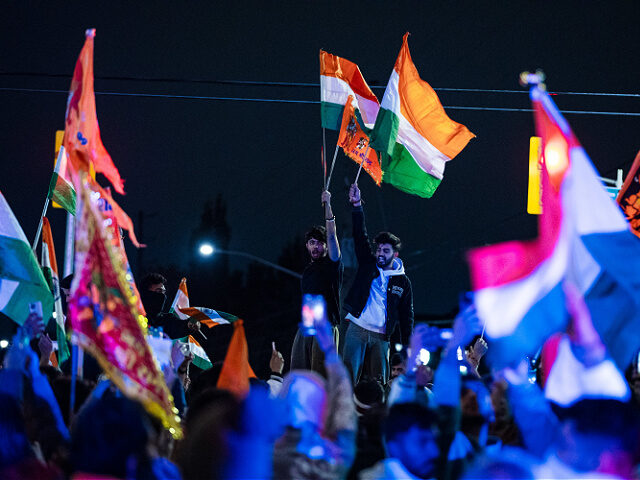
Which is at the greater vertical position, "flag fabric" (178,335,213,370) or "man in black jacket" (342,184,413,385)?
"man in black jacket" (342,184,413,385)

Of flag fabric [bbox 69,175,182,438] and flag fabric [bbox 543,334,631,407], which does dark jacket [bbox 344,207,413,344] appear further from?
flag fabric [bbox 69,175,182,438]

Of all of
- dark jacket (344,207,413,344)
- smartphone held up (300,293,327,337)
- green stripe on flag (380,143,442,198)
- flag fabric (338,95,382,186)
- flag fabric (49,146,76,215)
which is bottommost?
smartphone held up (300,293,327,337)

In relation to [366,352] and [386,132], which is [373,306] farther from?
[386,132]

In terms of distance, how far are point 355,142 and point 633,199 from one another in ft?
11.7

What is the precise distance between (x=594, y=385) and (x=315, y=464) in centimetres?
177

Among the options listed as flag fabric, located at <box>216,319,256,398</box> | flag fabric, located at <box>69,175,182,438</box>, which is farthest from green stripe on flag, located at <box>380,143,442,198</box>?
flag fabric, located at <box>69,175,182,438</box>

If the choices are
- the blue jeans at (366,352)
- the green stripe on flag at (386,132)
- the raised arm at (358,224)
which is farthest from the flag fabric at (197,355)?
the green stripe on flag at (386,132)

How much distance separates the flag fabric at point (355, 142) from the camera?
9.90 metres

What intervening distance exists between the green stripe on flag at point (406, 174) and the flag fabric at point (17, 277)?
4466 mm

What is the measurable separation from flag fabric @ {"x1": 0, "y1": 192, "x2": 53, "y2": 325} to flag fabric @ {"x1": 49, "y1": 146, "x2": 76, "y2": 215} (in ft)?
5.36

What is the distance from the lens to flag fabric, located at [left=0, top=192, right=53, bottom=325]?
6590mm

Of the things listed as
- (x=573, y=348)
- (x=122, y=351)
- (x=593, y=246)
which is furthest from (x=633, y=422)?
(x=122, y=351)

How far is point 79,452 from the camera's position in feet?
11.9

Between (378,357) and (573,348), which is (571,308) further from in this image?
(378,357)
